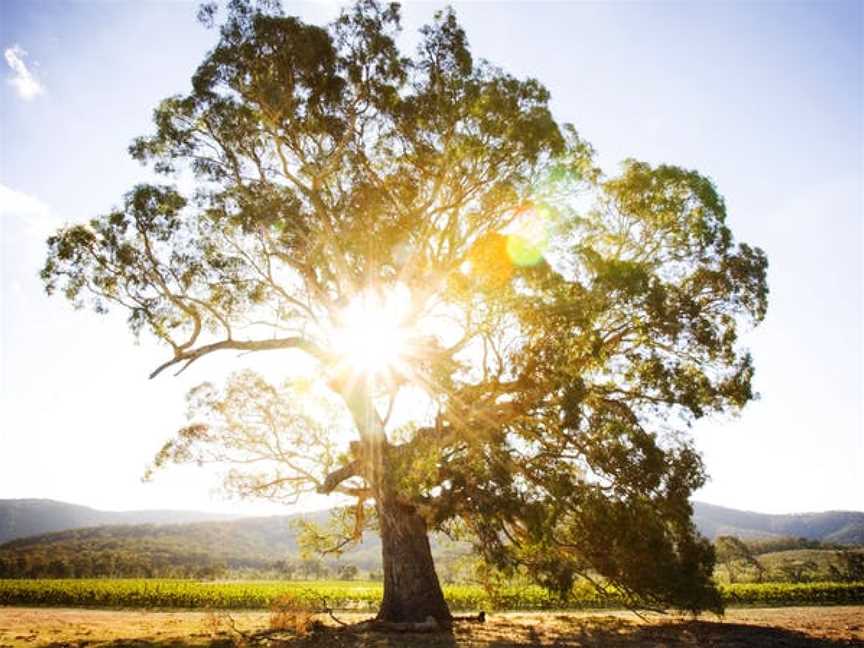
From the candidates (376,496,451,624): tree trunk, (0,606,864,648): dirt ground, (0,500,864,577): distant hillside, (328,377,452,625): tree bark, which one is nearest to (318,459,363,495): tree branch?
(328,377,452,625): tree bark

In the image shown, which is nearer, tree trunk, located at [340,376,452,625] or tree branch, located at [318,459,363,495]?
tree trunk, located at [340,376,452,625]

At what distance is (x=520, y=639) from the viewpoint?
1182 centimetres

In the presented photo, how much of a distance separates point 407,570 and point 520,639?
127 inches

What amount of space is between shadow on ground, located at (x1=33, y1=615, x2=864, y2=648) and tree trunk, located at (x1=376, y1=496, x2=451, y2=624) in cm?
80

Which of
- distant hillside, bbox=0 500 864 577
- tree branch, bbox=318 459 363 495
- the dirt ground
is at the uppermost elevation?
tree branch, bbox=318 459 363 495

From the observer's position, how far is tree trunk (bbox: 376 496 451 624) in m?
13.3

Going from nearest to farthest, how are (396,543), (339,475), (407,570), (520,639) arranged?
1. (520,639)
2. (407,570)
3. (396,543)
4. (339,475)

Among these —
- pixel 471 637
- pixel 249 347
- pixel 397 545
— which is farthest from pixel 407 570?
pixel 249 347

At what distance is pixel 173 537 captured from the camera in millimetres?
137000

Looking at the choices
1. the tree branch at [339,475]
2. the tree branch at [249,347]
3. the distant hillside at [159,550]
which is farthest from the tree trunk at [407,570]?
the distant hillside at [159,550]

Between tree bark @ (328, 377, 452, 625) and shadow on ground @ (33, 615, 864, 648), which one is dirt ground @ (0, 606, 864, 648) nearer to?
shadow on ground @ (33, 615, 864, 648)

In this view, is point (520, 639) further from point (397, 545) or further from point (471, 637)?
point (397, 545)

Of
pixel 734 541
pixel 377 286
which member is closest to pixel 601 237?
pixel 377 286

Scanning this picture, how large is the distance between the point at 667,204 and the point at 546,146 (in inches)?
122
